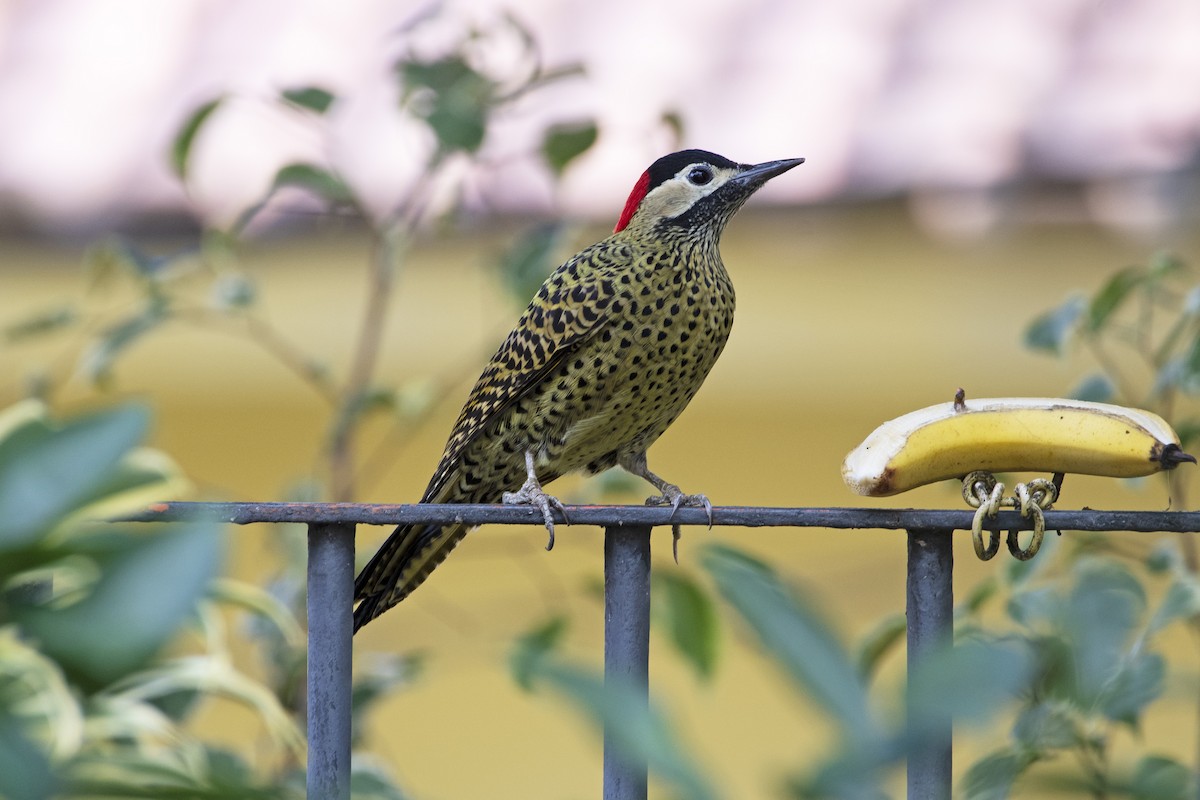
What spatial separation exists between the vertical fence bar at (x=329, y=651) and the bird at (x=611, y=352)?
1045 millimetres

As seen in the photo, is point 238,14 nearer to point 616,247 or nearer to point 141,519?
point 616,247

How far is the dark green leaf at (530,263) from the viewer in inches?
93.0

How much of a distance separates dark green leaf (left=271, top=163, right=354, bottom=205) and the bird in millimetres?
389

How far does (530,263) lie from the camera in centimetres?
238

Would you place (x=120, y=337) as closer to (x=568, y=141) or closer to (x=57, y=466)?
(x=568, y=141)

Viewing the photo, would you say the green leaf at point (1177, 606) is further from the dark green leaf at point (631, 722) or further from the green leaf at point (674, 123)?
the dark green leaf at point (631, 722)

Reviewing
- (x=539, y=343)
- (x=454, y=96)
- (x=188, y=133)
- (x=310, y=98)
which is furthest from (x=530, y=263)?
(x=188, y=133)

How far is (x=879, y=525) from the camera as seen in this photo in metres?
1.18

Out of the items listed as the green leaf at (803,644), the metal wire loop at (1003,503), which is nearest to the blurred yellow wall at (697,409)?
the metal wire loop at (1003,503)

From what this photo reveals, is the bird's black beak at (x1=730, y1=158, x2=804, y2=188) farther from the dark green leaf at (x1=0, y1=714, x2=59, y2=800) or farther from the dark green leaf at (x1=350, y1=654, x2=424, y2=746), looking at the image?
the dark green leaf at (x1=0, y1=714, x2=59, y2=800)

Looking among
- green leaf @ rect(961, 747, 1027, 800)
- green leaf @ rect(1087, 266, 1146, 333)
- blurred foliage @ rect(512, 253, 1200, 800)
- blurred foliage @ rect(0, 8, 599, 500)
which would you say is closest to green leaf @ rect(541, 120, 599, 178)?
blurred foliage @ rect(0, 8, 599, 500)

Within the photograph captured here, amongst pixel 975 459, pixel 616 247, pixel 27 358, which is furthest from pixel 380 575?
pixel 27 358

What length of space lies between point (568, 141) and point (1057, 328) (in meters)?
0.89

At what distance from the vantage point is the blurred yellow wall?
3.54 m
